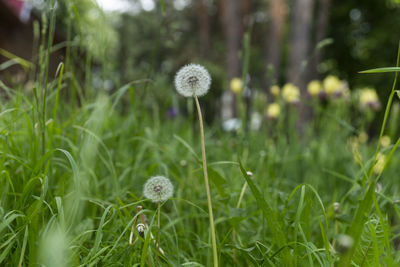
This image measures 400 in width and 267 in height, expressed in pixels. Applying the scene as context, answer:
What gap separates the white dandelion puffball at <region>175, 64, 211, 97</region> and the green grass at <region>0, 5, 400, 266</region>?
0.71ft

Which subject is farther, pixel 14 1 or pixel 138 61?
pixel 138 61

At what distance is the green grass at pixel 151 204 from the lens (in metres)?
0.79

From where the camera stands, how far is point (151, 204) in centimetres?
128

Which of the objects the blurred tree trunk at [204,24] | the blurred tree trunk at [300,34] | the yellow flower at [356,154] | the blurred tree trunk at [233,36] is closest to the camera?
the yellow flower at [356,154]

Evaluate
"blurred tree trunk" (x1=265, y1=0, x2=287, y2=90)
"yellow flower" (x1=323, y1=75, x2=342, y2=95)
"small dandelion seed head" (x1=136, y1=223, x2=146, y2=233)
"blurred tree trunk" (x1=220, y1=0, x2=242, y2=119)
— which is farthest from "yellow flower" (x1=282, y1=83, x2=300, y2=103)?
"blurred tree trunk" (x1=265, y1=0, x2=287, y2=90)

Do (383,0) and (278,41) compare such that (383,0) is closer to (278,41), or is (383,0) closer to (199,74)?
(278,41)

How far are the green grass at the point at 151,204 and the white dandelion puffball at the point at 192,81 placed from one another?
0.71 ft

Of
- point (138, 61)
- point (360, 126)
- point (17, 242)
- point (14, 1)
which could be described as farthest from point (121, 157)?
point (138, 61)

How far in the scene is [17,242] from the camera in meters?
0.83

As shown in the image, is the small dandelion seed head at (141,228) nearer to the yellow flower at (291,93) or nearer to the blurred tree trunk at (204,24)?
the yellow flower at (291,93)

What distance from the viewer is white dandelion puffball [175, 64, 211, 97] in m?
0.81

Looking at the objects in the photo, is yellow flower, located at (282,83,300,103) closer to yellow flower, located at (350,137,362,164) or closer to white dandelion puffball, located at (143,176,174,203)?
yellow flower, located at (350,137,362,164)

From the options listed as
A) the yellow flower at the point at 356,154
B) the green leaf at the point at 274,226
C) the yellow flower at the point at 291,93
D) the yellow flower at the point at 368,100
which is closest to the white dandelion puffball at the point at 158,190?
the green leaf at the point at 274,226

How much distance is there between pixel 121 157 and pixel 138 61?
16.7 metres
